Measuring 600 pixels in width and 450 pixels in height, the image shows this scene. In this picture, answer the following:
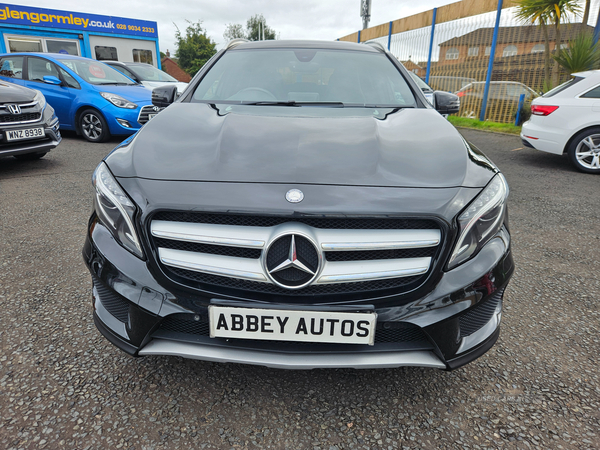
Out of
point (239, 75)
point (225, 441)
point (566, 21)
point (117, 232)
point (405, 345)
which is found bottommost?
point (225, 441)

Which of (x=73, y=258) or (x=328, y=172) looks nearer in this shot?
(x=328, y=172)

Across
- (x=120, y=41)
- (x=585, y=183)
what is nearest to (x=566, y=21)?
(x=585, y=183)

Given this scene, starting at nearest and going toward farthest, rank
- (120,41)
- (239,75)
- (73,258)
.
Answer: (239,75), (73,258), (120,41)

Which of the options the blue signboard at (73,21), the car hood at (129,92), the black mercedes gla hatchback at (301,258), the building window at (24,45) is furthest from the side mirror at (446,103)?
the blue signboard at (73,21)

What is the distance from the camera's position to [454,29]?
11742 mm

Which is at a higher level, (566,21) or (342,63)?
(566,21)

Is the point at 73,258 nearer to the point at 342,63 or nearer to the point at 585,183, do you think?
the point at 342,63

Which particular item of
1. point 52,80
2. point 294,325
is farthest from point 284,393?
point 52,80

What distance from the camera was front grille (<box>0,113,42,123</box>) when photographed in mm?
4824

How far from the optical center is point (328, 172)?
1.55 meters

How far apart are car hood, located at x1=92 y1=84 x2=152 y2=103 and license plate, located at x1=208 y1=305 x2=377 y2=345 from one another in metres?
6.92

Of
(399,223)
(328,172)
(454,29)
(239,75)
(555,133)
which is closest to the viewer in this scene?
(399,223)

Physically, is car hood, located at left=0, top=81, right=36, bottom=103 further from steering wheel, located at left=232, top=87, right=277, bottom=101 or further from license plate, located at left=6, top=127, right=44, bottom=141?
steering wheel, located at left=232, top=87, right=277, bottom=101

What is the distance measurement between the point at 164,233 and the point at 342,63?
192cm
